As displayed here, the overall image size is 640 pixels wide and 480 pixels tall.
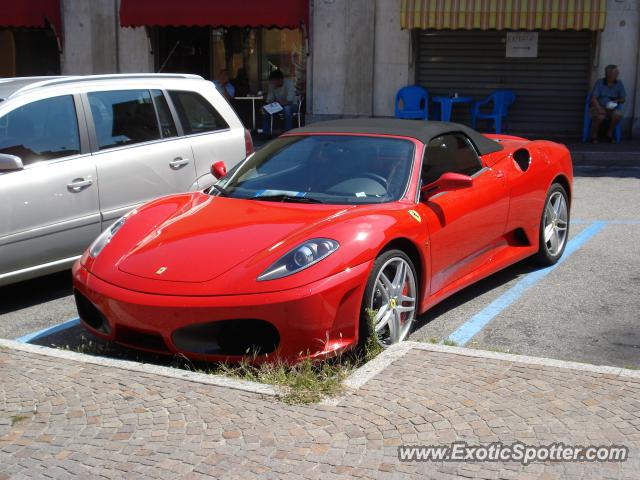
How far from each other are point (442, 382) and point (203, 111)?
172 inches

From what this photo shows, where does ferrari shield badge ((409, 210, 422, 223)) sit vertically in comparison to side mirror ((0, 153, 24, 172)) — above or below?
below

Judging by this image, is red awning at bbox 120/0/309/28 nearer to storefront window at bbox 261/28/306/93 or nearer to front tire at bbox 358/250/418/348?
storefront window at bbox 261/28/306/93

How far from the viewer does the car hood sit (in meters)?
5.02

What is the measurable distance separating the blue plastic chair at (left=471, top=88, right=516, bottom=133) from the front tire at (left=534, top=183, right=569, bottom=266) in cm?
1046

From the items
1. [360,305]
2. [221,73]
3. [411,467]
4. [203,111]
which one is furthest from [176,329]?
[221,73]

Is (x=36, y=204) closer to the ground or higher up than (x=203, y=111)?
closer to the ground

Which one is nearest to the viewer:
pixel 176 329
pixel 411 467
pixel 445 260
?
pixel 411 467

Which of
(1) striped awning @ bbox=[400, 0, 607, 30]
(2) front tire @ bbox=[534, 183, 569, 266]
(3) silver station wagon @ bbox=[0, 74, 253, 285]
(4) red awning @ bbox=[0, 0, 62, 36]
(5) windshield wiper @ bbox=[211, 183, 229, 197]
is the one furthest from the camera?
(4) red awning @ bbox=[0, 0, 62, 36]

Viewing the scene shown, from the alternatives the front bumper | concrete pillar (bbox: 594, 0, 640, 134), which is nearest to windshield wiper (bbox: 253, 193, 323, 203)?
the front bumper

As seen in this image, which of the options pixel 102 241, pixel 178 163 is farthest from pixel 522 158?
pixel 102 241

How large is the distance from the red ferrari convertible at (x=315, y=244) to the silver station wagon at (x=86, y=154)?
0.90 meters

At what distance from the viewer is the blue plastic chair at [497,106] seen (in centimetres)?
1791

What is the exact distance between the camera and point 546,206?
7316 mm

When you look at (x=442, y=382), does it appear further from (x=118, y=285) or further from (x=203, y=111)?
(x=203, y=111)
